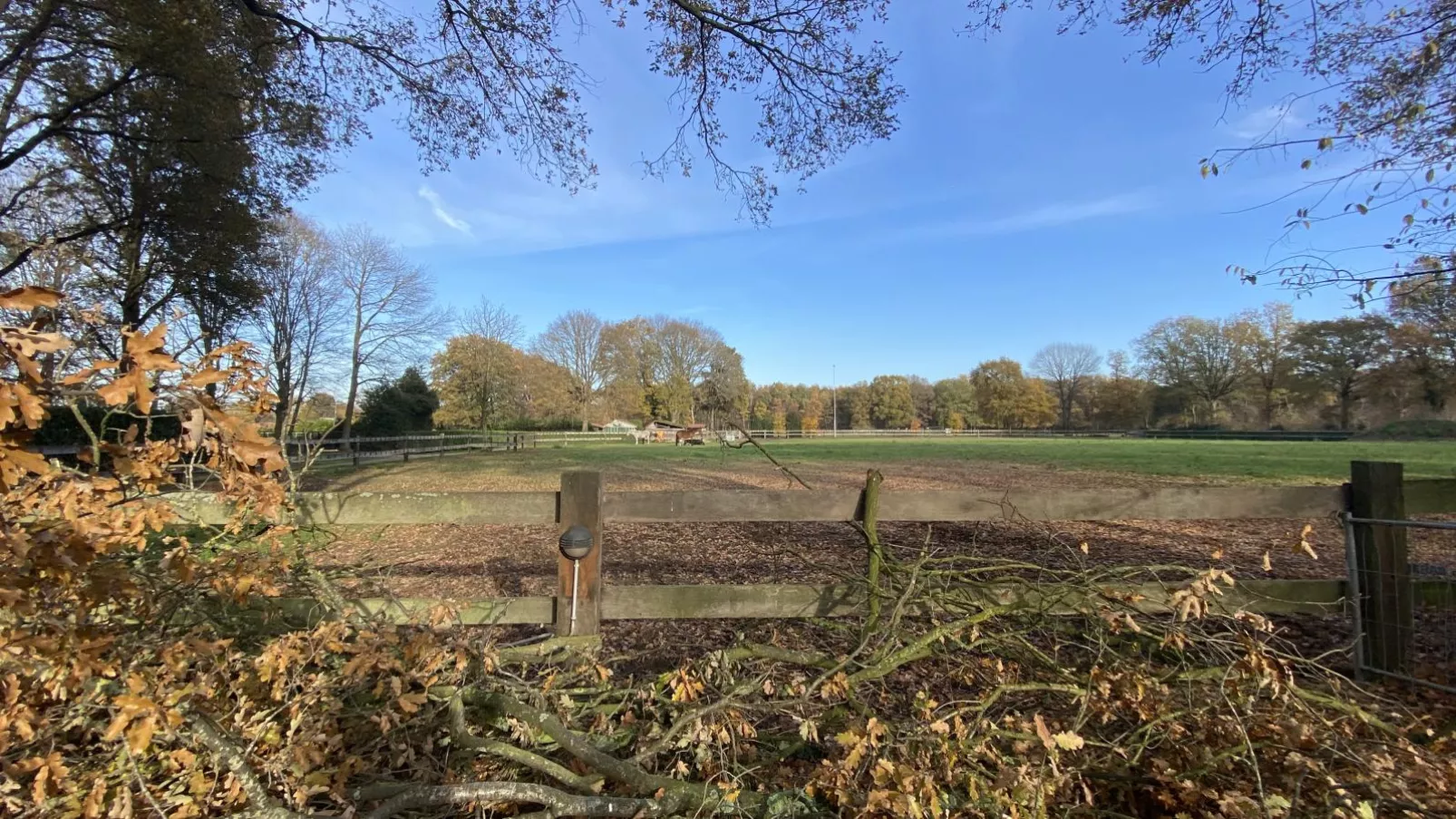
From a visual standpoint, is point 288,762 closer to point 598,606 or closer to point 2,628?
point 2,628

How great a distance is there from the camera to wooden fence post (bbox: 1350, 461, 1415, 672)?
3160 mm

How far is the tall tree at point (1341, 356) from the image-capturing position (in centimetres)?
5091

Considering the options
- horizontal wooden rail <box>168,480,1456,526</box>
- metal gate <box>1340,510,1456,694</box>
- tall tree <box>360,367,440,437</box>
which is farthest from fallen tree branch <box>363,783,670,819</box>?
tall tree <box>360,367,440,437</box>

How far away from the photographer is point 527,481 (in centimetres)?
1526

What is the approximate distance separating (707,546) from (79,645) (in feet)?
20.7

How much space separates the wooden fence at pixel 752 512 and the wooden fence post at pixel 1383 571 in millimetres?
18

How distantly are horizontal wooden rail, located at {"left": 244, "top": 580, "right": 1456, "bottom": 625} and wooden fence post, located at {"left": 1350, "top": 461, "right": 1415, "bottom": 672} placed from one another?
0.13m

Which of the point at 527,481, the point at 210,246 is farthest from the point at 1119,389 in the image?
the point at 210,246

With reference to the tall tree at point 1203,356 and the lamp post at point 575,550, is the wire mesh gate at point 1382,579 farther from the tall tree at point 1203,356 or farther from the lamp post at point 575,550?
the tall tree at point 1203,356

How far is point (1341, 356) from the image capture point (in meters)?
53.5

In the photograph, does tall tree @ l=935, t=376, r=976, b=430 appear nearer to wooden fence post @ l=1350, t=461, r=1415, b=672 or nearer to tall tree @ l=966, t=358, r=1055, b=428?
tall tree @ l=966, t=358, r=1055, b=428

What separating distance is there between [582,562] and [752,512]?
87cm

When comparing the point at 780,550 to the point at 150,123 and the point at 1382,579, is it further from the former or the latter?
the point at 150,123

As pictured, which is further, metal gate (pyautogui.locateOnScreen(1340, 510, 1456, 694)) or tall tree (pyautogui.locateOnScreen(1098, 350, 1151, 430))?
tall tree (pyautogui.locateOnScreen(1098, 350, 1151, 430))
